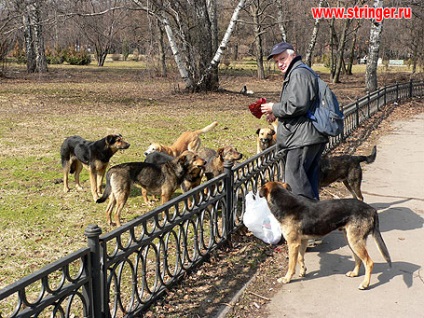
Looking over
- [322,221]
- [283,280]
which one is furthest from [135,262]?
[322,221]

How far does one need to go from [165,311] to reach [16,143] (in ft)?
28.8

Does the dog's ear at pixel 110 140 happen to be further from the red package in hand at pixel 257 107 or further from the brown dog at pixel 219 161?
the red package in hand at pixel 257 107

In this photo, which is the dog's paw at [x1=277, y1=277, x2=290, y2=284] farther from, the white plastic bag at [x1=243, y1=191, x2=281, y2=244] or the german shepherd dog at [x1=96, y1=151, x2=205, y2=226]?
the german shepherd dog at [x1=96, y1=151, x2=205, y2=226]

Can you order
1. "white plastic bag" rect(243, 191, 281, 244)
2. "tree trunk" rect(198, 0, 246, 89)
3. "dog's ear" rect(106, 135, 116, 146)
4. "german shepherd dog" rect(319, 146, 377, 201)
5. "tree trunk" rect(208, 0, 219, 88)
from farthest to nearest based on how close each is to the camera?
"tree trunk" rect(208, 0, 219, 88), "tree trunk" rect(198, 0, 246, 89), "dog's ear" rect(106, 135, 116, 146), "german shepherd dog" rect(319, 146, 377, 201), "white plastic bag" rect(243, 191, 281, 244)

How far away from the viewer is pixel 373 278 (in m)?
5.10

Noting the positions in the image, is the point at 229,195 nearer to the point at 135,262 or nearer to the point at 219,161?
the point at 135,262

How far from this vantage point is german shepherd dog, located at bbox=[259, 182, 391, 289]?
15.7 feet

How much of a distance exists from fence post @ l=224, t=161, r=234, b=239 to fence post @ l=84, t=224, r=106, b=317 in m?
2.39

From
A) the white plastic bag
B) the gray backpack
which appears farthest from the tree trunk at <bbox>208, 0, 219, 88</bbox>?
the gray backpack

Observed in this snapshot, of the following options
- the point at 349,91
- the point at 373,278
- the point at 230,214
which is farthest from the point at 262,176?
the point at 349,91

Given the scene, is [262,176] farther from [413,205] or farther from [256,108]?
[413,205]

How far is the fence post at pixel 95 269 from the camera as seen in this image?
3.40 m

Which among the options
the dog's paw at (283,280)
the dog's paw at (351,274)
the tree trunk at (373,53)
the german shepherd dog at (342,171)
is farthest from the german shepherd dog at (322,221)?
the tree trunk at (373,53)

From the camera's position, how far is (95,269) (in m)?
3.52
